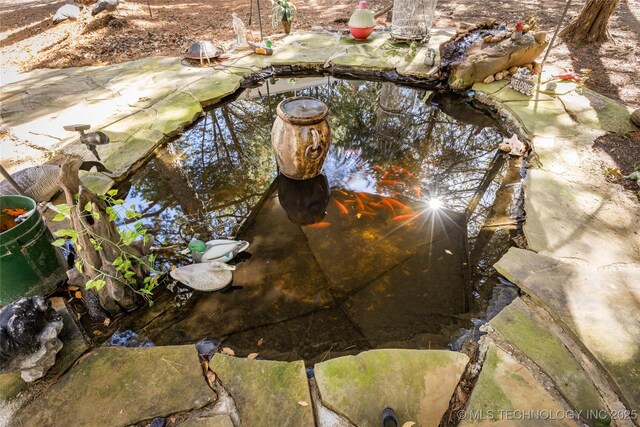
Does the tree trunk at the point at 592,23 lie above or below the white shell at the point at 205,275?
above

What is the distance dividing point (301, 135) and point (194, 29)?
6779mm

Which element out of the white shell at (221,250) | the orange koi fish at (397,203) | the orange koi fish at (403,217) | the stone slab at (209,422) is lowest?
the stone slab at (209,422)

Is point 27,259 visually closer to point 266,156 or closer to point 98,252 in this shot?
point 98,252

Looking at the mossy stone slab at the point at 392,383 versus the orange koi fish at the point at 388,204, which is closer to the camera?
the mossy stone slab at the point at 392,383

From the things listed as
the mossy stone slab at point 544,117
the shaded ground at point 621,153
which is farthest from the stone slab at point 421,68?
the shaded ground at point 621,153

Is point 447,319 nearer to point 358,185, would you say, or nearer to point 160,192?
point 358,185

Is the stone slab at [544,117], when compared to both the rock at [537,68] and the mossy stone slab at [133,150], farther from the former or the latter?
the mossy stone slab at [133,150]

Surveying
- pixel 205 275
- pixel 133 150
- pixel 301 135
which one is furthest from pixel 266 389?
pixel 133 150

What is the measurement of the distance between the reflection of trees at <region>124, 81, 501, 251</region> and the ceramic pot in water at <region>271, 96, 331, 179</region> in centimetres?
44

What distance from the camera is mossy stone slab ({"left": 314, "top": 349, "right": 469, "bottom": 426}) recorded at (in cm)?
186

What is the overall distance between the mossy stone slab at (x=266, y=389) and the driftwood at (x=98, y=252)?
0.89m

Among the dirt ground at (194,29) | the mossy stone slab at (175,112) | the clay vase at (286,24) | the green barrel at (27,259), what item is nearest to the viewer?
the green barrel at (27,259)

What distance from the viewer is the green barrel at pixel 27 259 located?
2176mm

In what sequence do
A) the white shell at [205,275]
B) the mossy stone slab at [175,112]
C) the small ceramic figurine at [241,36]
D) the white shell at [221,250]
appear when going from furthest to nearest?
the small ceramic figurine at [241,36] < the mossy stone slab at [175,112] < the white shell at [221,250] < the white shell at [205,275]
